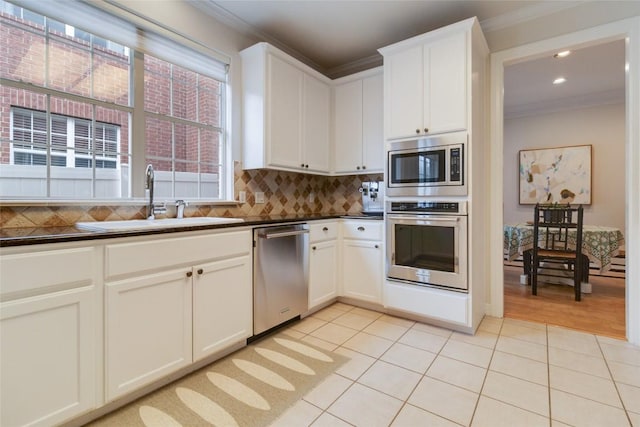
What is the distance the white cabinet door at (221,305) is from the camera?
183 cm

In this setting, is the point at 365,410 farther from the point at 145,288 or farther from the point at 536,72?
the point at 536,72

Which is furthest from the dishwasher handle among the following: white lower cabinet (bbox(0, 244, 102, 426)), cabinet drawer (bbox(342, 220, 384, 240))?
white lower cabinet (bbox(0, 244, 102, 426))

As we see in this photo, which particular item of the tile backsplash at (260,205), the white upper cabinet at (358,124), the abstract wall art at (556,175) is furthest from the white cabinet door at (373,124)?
the abstract wall art at (556,175)

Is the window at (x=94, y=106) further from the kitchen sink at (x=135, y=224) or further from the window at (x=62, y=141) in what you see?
the kitchen sink at (x=135, y=224)

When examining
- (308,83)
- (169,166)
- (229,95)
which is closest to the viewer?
(169,166)

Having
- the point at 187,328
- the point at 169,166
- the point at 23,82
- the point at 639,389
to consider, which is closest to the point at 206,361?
the point at 187,328

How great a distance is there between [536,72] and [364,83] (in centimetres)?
249

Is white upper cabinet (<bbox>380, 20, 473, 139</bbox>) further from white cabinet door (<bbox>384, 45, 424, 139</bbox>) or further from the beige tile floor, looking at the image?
the beige tile floor

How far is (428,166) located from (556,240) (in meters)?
2.29

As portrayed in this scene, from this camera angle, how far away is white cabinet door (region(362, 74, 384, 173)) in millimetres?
3164

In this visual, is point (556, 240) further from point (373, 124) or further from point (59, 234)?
point (59, 234)

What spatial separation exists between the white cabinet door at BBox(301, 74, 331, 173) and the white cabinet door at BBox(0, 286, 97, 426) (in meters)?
2.21

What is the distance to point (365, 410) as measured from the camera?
156 centimetres

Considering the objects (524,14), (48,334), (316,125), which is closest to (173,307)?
(48,334)
